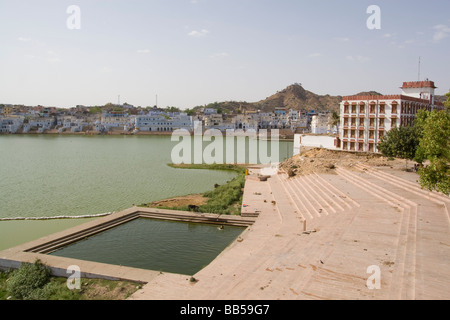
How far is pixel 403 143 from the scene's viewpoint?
2006cm

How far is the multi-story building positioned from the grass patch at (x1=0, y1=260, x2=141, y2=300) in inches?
976

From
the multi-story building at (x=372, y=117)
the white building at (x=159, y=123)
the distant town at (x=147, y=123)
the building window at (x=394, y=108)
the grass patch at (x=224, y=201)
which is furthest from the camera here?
the white building at (x=159, y=123)

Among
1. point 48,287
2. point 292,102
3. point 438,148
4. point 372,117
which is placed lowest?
point 48,287

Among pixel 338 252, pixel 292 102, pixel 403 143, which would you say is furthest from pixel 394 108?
pixel 292 102

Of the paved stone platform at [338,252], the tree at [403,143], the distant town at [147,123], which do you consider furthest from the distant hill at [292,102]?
the paved stone platform at [338,252]

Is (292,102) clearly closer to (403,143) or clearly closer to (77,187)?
(403,143)

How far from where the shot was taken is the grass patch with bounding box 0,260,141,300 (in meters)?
8.10

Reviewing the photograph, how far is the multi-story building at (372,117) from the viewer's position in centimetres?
2657

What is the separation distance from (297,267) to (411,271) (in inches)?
99.8

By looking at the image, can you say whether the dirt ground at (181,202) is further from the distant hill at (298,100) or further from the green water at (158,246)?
the distant hill at (298,100)

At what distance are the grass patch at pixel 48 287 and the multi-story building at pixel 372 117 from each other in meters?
24.8

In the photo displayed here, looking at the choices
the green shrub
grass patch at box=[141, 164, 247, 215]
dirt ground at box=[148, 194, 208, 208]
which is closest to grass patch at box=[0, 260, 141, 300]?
the green shrub

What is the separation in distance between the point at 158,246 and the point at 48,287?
13.2ft

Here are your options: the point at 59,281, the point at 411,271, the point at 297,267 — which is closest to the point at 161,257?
the point at 59,281
